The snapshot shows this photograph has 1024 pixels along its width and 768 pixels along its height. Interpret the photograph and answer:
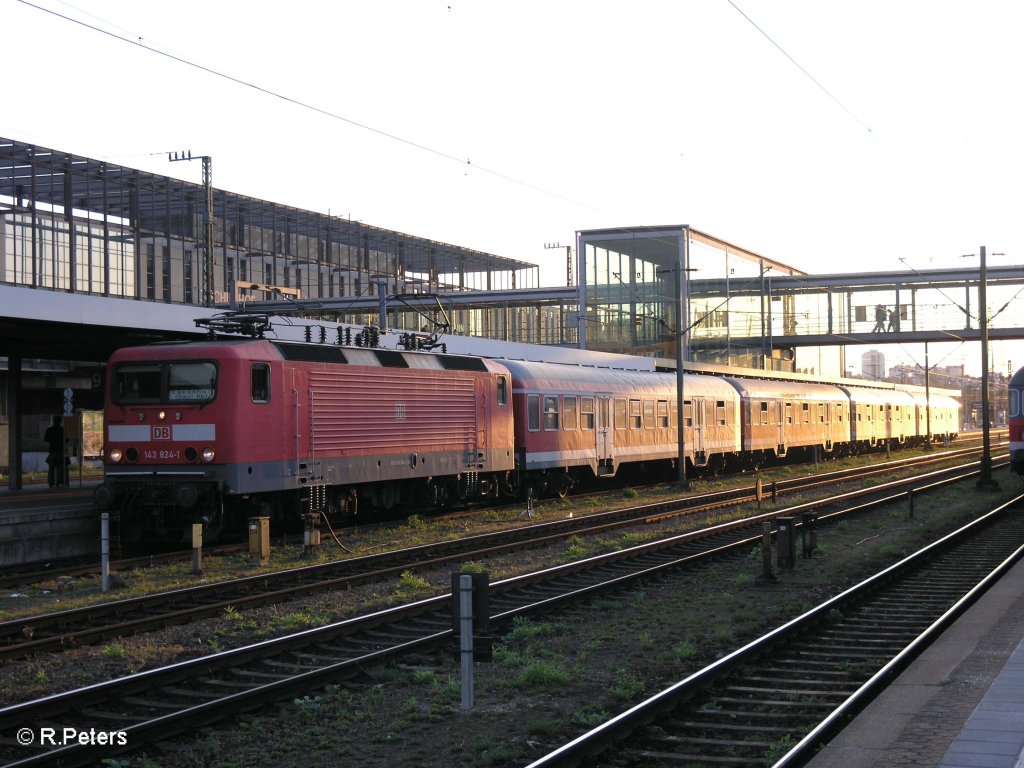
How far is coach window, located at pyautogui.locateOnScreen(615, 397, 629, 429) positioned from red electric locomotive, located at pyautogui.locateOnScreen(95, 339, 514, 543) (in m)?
10.6

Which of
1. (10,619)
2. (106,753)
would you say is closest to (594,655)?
(106,753)

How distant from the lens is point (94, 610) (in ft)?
42.6

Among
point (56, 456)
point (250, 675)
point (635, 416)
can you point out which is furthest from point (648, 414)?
point (250, 675)

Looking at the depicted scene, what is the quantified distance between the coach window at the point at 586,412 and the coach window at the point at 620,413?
Result: 5.56 ft

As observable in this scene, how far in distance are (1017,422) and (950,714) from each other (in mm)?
23671

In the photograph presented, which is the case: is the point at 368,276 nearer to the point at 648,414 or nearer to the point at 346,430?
the point at 648,414

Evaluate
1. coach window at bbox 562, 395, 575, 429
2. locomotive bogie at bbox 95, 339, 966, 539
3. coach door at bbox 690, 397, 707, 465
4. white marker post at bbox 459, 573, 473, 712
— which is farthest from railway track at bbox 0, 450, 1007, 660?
coach door at bbox 690, 397, 707, 465

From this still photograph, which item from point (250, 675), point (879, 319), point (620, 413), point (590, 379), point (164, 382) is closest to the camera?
point (250, 675)

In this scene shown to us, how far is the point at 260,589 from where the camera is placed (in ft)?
49.6

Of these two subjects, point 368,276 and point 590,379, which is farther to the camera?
point 368,276

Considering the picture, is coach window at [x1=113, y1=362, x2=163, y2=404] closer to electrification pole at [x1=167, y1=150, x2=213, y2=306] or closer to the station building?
electrification pole at [x1=167, y1=150, x2=213, y2=306]

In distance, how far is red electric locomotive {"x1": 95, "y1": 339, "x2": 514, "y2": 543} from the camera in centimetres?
1875

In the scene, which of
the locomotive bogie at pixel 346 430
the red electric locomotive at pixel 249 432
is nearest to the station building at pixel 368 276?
the locomotive bogie at pixel 346 430

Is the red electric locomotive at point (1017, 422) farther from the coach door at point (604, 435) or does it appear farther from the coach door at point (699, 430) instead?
the coach door at point (604, 435)
